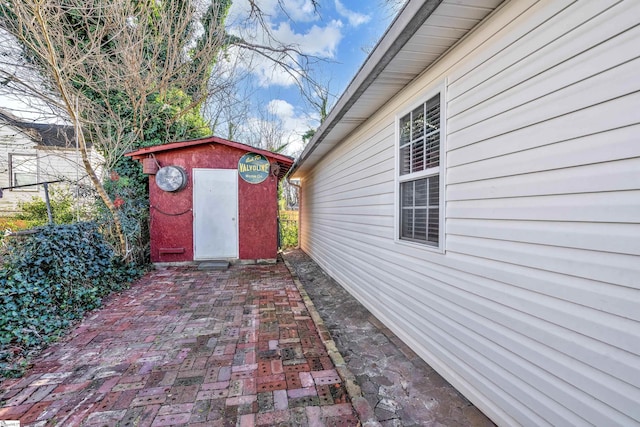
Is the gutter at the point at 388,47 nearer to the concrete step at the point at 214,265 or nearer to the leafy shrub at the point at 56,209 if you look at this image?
the concrete step at the point at 214,265

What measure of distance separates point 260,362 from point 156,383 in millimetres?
785

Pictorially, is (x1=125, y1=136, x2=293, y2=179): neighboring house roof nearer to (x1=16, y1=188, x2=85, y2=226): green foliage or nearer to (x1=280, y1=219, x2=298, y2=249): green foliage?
(x1=16, y1=188, x2=85, y2=226): green foliage

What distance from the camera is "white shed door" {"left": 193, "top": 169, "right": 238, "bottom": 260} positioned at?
609cm

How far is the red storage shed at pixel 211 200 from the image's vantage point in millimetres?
5941

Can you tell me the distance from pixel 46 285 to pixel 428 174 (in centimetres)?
440

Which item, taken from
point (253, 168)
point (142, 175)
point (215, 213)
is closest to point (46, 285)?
point (215, 213)

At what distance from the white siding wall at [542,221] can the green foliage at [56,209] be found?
20.3 ft

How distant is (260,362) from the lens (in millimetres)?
2318

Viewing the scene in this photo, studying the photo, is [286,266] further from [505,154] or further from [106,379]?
[505,154]

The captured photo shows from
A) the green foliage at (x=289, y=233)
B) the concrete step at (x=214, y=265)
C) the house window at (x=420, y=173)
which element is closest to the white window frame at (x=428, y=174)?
the house window at (x=420, y=173)

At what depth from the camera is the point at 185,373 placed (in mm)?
2158

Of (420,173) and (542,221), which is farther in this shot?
(420,173)

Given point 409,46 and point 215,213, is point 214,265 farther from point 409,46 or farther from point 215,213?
point 409,46

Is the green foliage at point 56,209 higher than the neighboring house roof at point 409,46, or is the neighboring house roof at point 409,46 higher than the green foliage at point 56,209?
the neighboring house roof at point 409,46
